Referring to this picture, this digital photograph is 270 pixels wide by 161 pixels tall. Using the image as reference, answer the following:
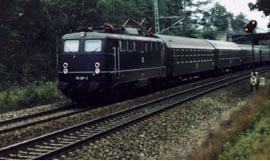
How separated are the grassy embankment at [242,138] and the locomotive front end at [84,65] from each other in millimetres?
5742

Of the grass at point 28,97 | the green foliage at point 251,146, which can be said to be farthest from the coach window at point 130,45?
the green foliage at point 251,146

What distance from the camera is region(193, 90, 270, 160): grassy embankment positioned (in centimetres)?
948

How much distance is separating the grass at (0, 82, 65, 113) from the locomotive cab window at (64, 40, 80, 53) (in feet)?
9.76

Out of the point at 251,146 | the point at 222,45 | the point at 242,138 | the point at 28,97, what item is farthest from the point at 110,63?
the point at 222,45

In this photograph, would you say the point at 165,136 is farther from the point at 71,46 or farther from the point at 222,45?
the point at 222,45

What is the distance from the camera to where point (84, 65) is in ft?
60.9

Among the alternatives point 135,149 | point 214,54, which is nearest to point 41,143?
point 135,149

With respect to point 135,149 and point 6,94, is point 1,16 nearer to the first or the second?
point 6,94

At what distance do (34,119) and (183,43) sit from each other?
1749 centimetres

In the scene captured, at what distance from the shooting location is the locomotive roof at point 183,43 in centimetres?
2755

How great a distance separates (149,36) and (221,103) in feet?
22.4

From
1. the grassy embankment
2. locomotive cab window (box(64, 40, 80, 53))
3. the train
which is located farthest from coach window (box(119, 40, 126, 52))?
the grassy embankment

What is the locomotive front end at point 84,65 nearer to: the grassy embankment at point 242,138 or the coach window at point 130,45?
the coach window at point 130,45

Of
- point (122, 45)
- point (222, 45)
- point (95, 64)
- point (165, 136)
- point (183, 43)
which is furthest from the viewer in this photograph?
point (222, 45)
